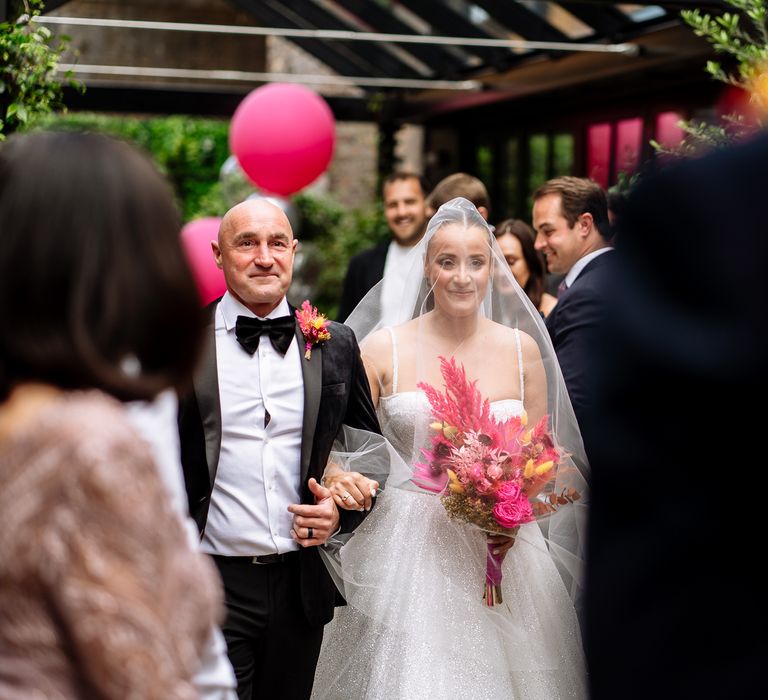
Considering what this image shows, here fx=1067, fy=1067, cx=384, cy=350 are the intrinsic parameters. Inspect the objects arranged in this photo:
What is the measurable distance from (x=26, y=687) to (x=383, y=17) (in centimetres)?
888

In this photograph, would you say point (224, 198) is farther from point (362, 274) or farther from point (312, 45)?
point (362, 274)

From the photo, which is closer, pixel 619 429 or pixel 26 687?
pixel 619 429

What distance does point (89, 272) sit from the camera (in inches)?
54.5

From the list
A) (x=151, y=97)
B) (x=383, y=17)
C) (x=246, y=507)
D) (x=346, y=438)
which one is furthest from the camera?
(x=151, y=97)

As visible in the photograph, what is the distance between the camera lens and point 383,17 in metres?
9.48

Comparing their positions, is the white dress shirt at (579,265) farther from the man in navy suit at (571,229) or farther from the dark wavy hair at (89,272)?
the dark wavy hair at (89,272)

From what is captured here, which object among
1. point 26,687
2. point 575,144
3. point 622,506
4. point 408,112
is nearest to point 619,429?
point 622,506

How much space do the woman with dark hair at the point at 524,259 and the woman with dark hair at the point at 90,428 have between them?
4.39m

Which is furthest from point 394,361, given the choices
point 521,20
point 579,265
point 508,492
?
point 521,20

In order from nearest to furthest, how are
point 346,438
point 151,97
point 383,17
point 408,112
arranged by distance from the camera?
point 346,438 → point 383,17 → point 151,97 → point 408,112

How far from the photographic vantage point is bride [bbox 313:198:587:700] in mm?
3803

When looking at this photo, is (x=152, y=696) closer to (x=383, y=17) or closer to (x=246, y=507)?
(x=246, y=507)

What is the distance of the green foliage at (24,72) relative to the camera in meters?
3.99

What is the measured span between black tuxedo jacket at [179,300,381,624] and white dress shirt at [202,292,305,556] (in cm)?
4
